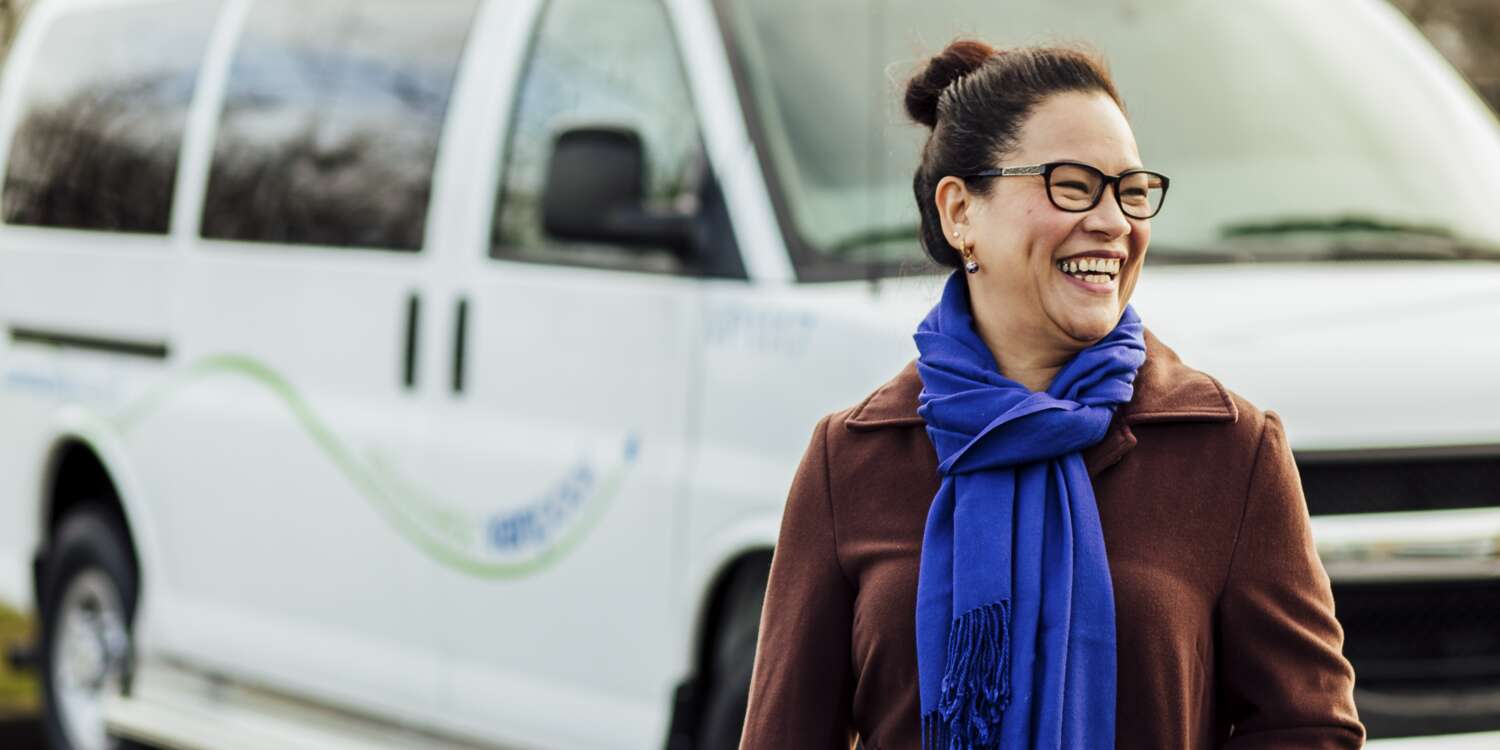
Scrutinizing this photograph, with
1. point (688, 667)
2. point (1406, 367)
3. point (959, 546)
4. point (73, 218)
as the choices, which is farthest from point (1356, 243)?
point (73, 218)

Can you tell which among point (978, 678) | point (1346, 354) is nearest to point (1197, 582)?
point (978, 678)

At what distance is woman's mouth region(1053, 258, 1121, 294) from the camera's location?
2.63 metres

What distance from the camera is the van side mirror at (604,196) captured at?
4.98m

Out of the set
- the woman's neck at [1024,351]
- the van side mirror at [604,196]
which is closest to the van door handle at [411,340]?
the van side mirror at [604,196]

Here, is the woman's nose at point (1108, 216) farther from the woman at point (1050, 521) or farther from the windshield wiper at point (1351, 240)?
the windshield wiper at point (1351, 240)

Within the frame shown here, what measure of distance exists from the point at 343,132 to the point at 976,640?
4.13 meters

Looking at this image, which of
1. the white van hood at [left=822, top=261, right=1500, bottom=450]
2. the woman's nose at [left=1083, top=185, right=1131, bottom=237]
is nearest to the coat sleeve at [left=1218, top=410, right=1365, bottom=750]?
the woman's nose at [left=1083, top=185, right=1131, bottom=237]

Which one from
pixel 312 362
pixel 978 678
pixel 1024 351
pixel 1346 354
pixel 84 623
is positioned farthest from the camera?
pixel 84 623

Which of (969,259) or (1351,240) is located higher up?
(1351,240)

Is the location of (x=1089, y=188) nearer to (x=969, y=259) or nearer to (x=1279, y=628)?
(x=969, y=259)

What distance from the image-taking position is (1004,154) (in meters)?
2.68

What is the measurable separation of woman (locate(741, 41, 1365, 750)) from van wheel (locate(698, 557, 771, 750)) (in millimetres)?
2084

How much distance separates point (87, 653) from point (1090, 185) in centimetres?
561

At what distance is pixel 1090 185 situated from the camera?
2623mm
